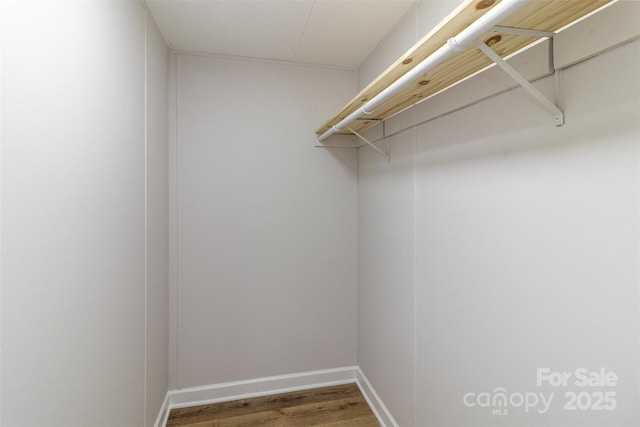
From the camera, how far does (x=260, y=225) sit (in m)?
2.26

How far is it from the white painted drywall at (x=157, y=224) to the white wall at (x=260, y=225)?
115 mm

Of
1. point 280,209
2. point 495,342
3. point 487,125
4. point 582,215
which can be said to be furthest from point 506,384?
point 280,209

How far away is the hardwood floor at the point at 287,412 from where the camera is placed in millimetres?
1997

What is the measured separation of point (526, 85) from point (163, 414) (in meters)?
2.50

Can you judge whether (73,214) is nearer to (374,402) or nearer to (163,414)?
(163,414)

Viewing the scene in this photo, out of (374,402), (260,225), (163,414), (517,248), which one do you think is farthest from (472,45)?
(163,414)

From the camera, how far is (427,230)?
61.4 inches

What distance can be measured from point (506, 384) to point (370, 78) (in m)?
1.88

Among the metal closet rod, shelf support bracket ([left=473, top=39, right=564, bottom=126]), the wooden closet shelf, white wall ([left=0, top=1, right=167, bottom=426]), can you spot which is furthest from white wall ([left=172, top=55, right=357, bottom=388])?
shelf support bracket ([left=473, top=39, right=564, bottom=126])

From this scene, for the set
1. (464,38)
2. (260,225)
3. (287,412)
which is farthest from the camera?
(260,225)

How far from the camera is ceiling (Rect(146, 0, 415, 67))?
1.62 m

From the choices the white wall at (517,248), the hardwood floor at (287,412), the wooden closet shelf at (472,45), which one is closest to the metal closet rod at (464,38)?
the wooden closet shelf at (472,45)

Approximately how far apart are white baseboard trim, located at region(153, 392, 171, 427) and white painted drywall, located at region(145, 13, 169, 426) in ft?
0.14

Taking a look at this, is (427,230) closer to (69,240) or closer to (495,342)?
(495,342)
